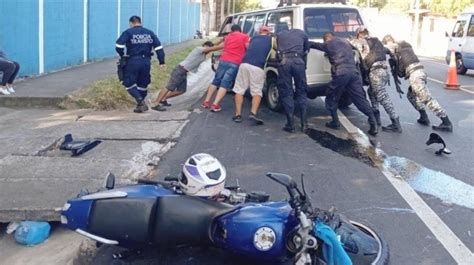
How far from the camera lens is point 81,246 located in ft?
14.8

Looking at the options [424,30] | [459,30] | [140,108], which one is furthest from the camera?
[424,30]

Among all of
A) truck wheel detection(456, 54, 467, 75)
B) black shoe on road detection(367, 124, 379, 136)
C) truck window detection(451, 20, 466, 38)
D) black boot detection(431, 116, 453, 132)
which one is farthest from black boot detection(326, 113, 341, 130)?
truck window detection(451, 20, 466, 38)

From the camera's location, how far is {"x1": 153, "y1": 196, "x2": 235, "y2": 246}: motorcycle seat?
377cm

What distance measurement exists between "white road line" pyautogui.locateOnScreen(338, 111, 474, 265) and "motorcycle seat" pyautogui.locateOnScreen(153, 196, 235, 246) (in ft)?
6.34

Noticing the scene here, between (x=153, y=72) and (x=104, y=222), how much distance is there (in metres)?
10.9

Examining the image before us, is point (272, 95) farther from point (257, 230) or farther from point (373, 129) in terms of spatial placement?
point (257, 230)

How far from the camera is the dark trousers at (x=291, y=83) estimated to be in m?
8.78

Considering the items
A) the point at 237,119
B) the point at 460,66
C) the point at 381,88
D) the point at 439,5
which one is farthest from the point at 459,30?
the point at 439,5

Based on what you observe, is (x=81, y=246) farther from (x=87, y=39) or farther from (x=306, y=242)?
(x=87, y=39)

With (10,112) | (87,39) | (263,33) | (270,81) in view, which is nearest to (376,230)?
(263,33)

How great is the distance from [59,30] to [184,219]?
39.9 ft

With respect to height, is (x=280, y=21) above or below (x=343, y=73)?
above

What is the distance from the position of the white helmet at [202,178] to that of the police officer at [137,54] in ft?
20.5

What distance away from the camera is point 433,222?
16.7 feet
